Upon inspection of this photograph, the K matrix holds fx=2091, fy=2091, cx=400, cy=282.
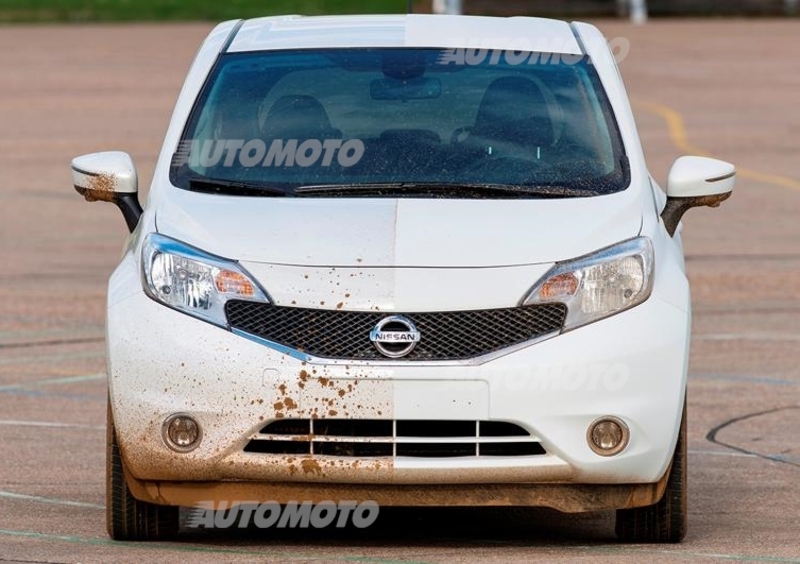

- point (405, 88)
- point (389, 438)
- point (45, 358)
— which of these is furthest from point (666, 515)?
point (45, 358)

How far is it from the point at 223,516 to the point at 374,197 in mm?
1388

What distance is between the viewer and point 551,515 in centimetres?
812

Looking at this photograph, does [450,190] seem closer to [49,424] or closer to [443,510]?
[443,510]

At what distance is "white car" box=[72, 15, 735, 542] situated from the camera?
675 centimetres

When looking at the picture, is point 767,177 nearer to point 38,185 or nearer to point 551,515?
point 38,185

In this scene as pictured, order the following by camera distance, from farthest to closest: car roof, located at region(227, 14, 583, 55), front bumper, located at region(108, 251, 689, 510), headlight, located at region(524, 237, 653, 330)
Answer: car roof, located at region(227, 14, 583, 55) < headlight, located at region(524, 237, 653, 330) < front bumper, located at region(108, 251, 689, 510)

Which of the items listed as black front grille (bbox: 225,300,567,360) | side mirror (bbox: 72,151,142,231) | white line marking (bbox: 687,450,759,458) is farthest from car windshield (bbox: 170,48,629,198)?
white line marking (bbox: 687,450,759,458)

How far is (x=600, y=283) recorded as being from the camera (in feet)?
22.9

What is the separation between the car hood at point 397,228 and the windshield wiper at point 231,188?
0.25 feet

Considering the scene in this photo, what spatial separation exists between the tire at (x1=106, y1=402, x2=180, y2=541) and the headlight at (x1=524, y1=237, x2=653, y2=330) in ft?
4.98

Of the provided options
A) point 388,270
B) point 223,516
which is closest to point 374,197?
point 388,270

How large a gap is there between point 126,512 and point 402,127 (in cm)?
187

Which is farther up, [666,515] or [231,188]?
[231,188]

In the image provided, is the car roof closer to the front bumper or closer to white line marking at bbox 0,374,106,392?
the front bumper
